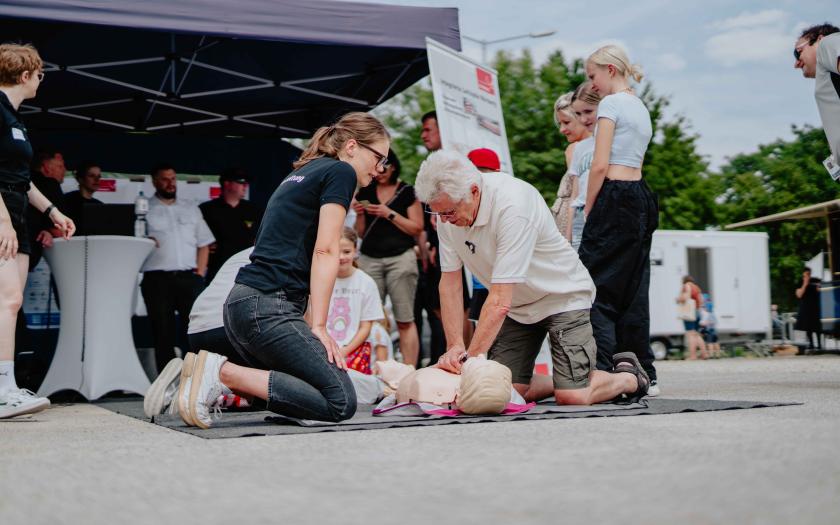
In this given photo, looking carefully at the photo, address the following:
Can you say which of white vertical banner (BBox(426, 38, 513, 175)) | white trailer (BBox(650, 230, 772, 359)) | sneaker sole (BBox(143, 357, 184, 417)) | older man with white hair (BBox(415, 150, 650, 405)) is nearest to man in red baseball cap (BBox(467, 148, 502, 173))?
white vertical banner (BBox(426, 38, 513, 175))

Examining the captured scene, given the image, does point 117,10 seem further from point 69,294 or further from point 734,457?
point 734,457

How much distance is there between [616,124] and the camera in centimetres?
544

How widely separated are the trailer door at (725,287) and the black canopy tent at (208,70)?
525 inches

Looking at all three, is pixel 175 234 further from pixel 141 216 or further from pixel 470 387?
pixel 470 387

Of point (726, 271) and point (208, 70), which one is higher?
point (208, 70)

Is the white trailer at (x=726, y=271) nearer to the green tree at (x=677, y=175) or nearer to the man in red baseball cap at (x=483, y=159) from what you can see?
the green tree at (x=677, y=175)

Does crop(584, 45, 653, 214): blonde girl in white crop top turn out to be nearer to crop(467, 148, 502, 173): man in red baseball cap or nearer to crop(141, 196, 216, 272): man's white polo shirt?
crop(467, 148, 502, 173): man in red baseball cap

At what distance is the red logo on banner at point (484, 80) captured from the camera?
291 inches

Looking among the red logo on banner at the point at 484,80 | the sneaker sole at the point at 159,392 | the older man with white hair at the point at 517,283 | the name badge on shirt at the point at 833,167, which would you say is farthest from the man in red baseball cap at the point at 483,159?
the sneaker sole at the point at 159,392

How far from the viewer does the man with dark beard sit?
7.63m

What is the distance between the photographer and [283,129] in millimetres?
10594

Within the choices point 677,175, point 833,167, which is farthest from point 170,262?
point 677,175

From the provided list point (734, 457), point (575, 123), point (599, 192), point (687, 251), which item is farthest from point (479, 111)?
point (687, 251)

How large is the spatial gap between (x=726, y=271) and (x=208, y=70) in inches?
605
